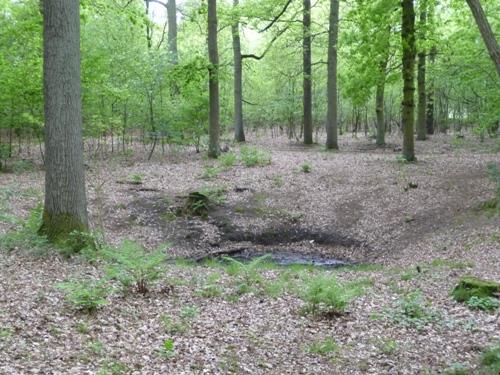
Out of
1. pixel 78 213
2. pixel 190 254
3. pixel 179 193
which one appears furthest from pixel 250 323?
pixel 179 193

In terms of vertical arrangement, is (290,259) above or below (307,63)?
below

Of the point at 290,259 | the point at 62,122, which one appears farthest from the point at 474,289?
the point at 62,122

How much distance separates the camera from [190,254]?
12188 mm

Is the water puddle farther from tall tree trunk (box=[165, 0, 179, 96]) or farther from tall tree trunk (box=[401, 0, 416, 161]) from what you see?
tall tree trunk (box=[165, 0, 179, 96])

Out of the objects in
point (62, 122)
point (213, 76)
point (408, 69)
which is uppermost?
point (213, 76)

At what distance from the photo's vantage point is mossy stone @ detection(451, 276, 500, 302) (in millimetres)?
7324

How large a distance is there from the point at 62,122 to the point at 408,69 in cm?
1246

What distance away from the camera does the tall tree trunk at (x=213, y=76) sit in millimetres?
19547

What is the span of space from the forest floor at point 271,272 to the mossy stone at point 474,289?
8.9 inches

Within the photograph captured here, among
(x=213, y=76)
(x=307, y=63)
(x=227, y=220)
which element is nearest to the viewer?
(x=227, y=220)

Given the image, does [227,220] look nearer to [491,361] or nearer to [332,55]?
[491,361]

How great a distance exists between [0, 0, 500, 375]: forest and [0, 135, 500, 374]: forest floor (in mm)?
44

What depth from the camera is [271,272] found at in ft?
33.2

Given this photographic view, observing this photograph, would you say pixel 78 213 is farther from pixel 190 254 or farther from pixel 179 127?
pixel 179 127
